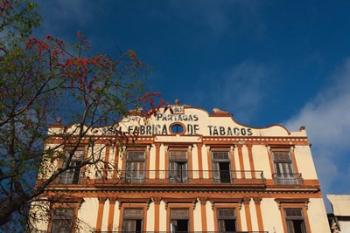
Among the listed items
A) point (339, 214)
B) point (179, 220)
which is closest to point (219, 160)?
point (179, 220)

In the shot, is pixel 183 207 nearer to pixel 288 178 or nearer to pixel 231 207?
pixel 231 207

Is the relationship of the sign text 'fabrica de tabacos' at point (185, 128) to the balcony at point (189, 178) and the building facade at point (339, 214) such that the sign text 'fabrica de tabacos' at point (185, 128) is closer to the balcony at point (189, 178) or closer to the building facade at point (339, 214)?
the balcony at point (189, 178)

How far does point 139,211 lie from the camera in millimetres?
21188

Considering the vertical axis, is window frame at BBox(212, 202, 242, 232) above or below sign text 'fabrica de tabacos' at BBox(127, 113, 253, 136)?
below

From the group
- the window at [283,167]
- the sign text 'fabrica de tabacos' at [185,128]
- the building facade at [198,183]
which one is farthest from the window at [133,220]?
the window at [283,167]

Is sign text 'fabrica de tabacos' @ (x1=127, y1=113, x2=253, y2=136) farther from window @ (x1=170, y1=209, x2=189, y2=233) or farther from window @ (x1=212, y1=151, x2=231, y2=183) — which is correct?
window @ (x1=170, y1=209, x2=189, y2=233)

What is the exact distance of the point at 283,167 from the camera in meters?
23.3

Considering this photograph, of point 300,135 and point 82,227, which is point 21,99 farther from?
point 300,135

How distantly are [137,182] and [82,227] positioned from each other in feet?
13.0

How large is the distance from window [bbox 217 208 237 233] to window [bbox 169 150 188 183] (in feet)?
9.52

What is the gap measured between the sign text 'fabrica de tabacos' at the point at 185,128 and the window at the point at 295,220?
5.48 m

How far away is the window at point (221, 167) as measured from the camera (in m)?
22.8

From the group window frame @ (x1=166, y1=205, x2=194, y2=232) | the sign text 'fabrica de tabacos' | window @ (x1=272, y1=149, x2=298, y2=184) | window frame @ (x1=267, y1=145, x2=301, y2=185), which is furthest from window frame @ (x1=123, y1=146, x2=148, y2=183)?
window @ (x1=272, y1=149, x2=298, y2=184)

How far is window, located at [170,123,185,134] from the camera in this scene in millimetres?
24413
